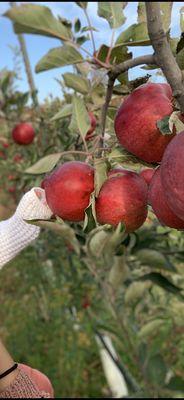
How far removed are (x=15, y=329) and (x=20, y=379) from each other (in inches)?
110

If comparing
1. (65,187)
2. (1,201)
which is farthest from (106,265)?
(1,201)

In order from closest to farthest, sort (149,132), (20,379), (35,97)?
(149,132) < (20,379) < (35,97)

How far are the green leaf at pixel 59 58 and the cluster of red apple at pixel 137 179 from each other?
3.5 inches

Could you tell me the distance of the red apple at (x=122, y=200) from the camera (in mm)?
692

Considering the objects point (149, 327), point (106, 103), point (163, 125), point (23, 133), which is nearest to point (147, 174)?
point (106, 103)

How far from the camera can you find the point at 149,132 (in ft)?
1.97

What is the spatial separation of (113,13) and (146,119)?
19 cm

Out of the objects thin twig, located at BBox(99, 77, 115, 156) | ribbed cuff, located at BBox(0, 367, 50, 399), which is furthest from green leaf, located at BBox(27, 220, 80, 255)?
ribbed cuff, located at BBox(0, 367, 50, 399)

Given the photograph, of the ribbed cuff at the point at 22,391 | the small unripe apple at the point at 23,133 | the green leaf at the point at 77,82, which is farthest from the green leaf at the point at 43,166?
the small unripe apple at the point at 23,133

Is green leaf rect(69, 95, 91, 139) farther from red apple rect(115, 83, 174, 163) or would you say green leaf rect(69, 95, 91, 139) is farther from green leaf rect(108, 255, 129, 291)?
green leaf rect(108, 255, 129, 291)

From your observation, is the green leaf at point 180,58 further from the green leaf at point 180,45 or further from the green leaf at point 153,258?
the green leaf at point 153,258

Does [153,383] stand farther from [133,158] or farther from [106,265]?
[133,158]

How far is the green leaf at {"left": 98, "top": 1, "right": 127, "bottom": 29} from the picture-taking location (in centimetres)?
69

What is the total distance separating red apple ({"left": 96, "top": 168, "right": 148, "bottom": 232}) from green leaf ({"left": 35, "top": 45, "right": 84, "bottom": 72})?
0.19 meters
